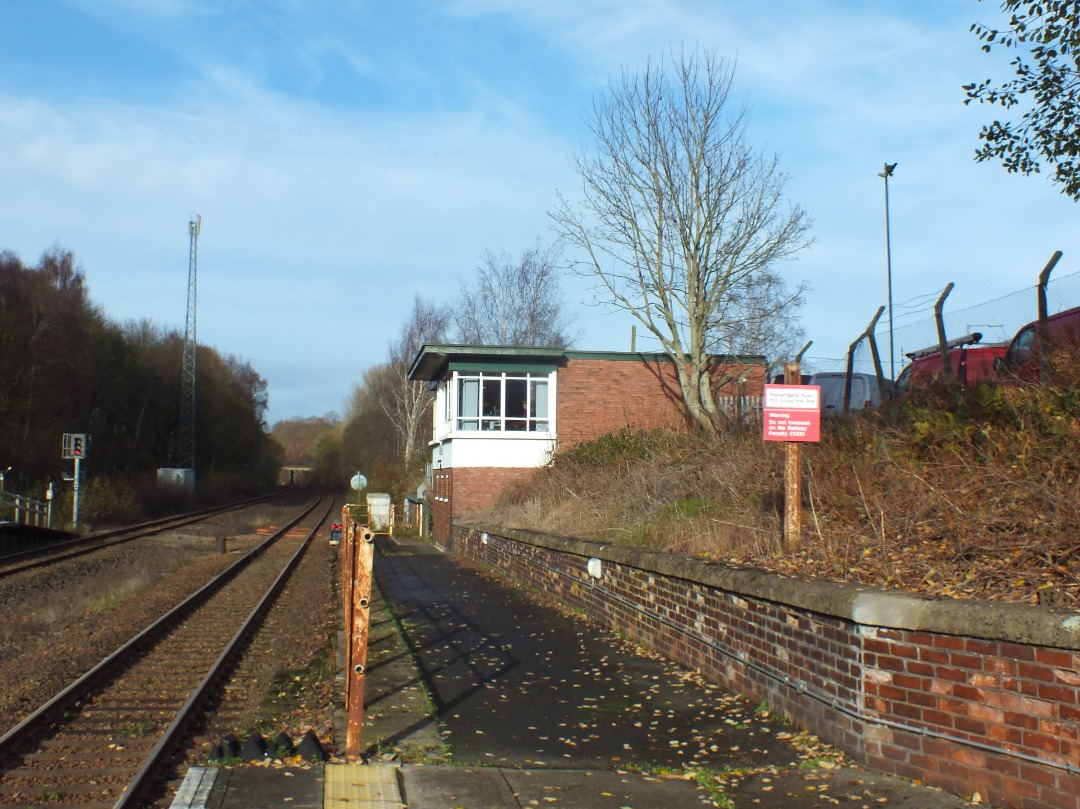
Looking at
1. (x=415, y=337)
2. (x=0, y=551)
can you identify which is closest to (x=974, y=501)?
(x=0, y=551)

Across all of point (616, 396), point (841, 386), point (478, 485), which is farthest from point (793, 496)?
point (616, 396)

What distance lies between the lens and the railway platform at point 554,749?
5.29 m

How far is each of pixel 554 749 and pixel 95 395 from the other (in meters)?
52.1

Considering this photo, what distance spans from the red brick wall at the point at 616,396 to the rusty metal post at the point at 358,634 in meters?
20.8

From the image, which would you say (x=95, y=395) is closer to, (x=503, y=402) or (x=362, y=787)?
(x=503, y=402)

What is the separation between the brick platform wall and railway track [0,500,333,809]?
4.10 metres

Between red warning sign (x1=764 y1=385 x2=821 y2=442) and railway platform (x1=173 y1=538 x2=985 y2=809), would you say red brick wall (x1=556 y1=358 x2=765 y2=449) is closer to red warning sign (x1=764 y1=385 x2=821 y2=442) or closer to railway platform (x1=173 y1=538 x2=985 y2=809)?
railway platform (x1=173 y1=538 x2=985 y2=809)

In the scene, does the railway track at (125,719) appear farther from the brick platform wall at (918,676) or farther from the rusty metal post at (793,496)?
the rusty metal post at (793,496)

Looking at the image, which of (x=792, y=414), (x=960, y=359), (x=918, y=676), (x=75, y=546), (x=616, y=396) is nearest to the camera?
(x=918, y=676)

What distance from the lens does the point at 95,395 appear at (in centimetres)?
5278

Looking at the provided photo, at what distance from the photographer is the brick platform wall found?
4816 mm

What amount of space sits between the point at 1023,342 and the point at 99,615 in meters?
12.8

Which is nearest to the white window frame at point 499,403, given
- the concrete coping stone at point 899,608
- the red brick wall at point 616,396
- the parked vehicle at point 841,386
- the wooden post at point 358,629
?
the red brick wall at point 616,396

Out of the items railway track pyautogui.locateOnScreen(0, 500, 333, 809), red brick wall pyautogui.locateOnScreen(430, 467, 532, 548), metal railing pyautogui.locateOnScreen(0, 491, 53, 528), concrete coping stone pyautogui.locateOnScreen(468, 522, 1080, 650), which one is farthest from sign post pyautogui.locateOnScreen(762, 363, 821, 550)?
metal railing pyautogui.locateOnScreen(0, 491, 53, 528)
